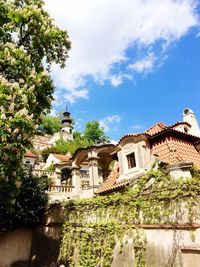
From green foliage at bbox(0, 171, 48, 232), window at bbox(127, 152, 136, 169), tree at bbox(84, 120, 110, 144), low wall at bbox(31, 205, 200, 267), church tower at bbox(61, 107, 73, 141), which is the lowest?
low wall at bbox(31, 205, 200, 267)

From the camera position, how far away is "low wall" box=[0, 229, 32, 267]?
12.4 m

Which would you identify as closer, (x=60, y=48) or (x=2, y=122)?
(x=2, y=122)

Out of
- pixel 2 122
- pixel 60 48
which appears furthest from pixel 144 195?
pixel 60 48

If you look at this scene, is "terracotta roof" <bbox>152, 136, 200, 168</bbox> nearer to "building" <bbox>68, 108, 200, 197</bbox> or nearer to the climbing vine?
"building" <bbox>68, 108, 200, 197</bbox>

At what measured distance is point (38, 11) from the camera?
12.4 meters

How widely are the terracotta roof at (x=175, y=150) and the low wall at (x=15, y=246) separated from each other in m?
9.06

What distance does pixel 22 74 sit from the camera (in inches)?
428

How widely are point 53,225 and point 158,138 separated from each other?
8.20m

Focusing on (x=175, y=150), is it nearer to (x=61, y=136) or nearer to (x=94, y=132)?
(x=94, y=132)

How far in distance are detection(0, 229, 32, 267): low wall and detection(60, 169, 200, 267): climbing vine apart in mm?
3472

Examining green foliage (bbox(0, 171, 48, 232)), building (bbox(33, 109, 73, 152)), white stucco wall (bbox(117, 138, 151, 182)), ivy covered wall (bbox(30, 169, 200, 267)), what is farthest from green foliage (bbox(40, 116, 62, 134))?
ivy covered wall (bbox(30, 169, 200, 267))

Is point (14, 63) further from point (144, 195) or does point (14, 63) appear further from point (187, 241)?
point (187, 241)

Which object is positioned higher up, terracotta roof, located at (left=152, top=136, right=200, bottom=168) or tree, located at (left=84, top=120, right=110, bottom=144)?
tree, located at (left=84, top=120, right=110, bottom=144)

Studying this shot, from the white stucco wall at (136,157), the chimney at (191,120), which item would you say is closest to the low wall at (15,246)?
the white stucco wall at (136,157)
